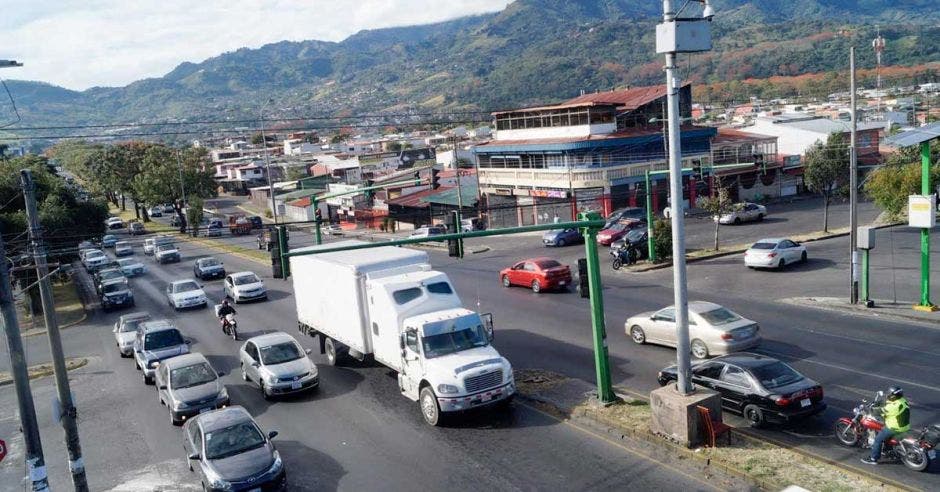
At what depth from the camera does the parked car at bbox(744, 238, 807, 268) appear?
31.7m

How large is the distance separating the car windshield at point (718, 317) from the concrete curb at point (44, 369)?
68.6 feet

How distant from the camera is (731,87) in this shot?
7520 inches

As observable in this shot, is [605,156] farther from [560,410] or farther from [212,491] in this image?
[212,491]

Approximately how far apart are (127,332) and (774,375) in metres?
22.0

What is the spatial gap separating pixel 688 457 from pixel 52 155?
195 metres

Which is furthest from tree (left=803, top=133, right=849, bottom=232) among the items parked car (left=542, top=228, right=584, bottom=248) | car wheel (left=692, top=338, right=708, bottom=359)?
car wheel (left=692, top=338, right=708, bottom=359)

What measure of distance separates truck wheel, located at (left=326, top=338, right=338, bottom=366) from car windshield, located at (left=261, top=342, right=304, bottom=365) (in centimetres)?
181

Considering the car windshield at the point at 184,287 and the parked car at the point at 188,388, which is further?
the car windshield at the point at 184,287

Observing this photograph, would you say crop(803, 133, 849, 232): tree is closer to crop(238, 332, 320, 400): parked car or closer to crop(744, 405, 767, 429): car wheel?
crop(744, 405, 767, 429): car wheel

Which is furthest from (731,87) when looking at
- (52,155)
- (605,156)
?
(52,155)

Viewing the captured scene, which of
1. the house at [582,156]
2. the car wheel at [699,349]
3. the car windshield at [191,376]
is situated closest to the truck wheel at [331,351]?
the car windshield at [191,376]

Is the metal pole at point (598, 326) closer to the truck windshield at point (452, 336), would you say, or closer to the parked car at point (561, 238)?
the truck windshield at point (452, 336)

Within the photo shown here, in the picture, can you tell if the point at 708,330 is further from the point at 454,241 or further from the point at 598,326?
the point at 454,241

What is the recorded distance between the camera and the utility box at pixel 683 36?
43.4 feet
